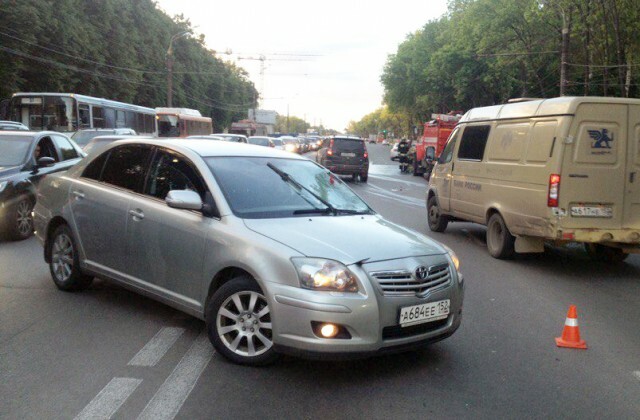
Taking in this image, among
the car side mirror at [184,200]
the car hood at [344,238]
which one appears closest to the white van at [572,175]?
the car hood at [344,238]

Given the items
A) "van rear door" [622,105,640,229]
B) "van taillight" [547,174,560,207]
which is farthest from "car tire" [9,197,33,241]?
"van rear door" [622,105,640,229]

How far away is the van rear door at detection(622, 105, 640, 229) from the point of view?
8.11 m

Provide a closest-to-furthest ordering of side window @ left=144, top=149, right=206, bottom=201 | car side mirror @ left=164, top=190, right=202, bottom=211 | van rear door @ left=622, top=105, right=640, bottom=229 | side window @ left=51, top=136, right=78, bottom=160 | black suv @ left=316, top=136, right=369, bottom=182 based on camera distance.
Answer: car side mirror @ left=164, top=190, right=202, bottom=211
side window @ left=144, top=149, right=206, bottom=201
van rear door @ left=622, top=105, right=640, bottom=229
side window @ left=51, top=136, right=78, bottom=160
black suv @ left=316, top=136, right=369, bottom=182

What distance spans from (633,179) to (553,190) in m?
1.11

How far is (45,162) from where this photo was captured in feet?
33.0

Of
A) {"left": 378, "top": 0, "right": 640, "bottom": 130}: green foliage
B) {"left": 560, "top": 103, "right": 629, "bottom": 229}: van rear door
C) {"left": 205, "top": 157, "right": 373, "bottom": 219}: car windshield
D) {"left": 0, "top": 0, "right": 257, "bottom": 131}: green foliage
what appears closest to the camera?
{"left": 205, "top": 157, "right": 373, "bottom": 219}: car windshield

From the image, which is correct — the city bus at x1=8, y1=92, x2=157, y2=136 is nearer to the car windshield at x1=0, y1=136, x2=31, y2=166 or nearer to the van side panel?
the car windshield at x1=0, y1=136, x2=31, y2=166

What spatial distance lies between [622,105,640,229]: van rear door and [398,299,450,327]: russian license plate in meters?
4.79

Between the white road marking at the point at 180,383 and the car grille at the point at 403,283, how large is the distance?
1.43m

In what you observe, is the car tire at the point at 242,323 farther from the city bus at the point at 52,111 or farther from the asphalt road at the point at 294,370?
the city bus at the point at 52,111

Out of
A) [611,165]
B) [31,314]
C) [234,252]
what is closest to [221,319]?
[234,252]

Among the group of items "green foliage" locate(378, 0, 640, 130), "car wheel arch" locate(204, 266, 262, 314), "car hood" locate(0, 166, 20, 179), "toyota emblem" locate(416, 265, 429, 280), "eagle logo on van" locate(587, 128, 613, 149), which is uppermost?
"green foliage" locate(378, 0, 640, 130)

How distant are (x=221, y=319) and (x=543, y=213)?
515 cm

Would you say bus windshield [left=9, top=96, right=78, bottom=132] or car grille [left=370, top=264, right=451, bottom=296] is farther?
bus windshield [left=9, top=96, right=78, bottom=132]
